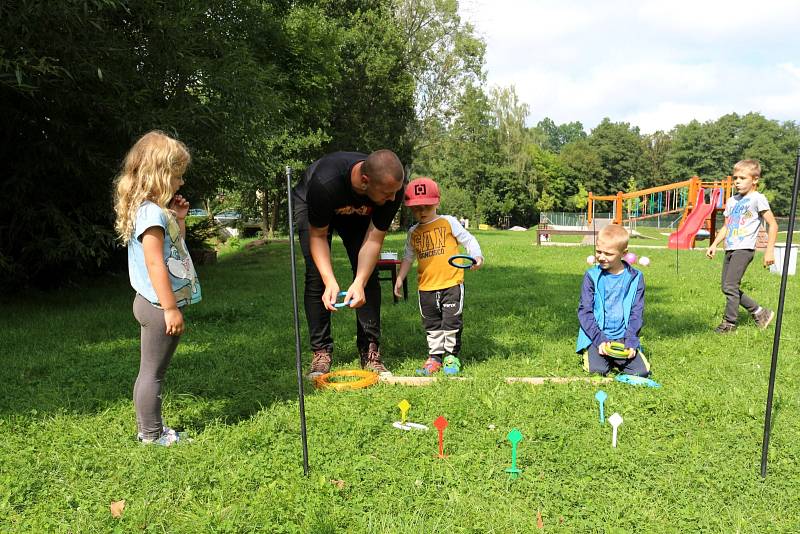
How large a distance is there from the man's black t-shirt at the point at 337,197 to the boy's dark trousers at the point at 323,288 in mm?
179

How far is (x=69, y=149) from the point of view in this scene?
8.12m

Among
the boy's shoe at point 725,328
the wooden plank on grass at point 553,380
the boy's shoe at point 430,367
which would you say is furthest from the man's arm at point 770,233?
the boy's shoe at point 430,367

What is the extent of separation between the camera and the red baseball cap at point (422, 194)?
15.7 ft

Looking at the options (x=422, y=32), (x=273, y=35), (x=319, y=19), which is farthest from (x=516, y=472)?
(x=422, y=32)

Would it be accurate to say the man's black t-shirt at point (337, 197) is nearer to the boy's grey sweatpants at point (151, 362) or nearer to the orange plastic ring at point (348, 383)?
the orange plastic ring at point (348, 383)

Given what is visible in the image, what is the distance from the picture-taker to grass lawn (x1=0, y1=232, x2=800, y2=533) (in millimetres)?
2662

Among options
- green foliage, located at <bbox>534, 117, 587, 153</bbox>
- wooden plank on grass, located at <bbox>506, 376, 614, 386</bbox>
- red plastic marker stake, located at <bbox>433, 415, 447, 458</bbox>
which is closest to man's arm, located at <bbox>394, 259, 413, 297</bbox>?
wooden plank on grass, located at <bbox>506, 376, 614, 386</bbox>

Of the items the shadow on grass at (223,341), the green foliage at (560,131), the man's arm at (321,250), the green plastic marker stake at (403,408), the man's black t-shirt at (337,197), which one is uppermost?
the green foliage at (560,131)

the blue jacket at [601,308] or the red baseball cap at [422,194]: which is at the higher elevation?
the red baseball cap at [422,194]

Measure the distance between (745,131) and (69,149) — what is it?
8186 cm

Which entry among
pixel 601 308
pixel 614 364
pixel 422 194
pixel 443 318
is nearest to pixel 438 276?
pixel 443 318

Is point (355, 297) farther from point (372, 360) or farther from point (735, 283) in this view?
point (735, 283)

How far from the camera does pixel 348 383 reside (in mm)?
4285

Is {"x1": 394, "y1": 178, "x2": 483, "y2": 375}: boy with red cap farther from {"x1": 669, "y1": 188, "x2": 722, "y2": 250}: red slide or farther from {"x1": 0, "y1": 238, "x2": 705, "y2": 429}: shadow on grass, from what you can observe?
{"x1": 669, "y1": 188, "x2": 722, "y2": 250}: red slide
